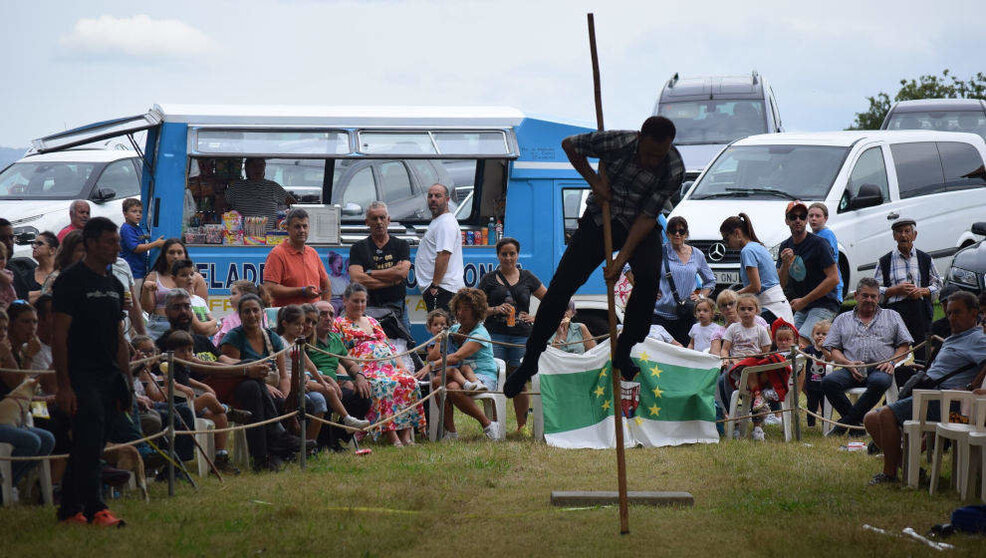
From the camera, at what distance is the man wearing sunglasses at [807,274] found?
11.9 metres

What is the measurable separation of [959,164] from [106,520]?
12967 mm

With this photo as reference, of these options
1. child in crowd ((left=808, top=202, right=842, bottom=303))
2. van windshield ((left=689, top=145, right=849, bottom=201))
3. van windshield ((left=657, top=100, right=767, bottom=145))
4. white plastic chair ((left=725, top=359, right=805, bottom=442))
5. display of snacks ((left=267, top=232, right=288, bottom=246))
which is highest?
van windshield ((left=657, top=100, right=767, bottom=145))

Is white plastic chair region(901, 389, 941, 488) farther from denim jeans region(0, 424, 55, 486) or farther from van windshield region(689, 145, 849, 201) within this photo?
van windshield region(689, 145, 849, 201)

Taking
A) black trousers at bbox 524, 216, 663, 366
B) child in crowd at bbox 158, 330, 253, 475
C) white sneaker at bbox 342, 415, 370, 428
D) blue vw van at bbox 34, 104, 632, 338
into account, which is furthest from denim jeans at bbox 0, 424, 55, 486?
blue vw van at bbox 34, 104, 632, 338

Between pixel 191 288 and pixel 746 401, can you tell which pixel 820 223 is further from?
pixel 191 288

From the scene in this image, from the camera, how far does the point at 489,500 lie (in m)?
8.17

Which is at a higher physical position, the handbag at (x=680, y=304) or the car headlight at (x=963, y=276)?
the car headlight at (x=963, y=276)

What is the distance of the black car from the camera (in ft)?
46.9

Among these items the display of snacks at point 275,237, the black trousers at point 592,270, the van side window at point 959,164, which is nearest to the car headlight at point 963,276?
the van side window at point 959,164

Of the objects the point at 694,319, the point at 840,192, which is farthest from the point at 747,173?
the point at 694,319

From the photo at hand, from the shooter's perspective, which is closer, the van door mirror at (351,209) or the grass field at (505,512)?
the grass field at (505,512)

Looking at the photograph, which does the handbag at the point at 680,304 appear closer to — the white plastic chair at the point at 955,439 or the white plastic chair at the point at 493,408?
the white plastic chair at the point at 493,408

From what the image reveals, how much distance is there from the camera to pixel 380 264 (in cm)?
1176

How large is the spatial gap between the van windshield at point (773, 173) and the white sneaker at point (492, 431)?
5.27 m
